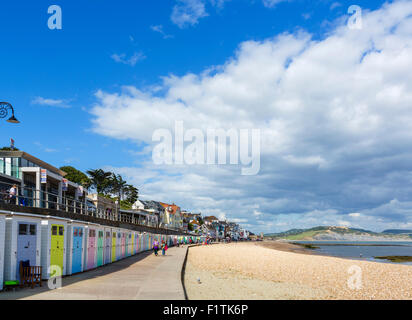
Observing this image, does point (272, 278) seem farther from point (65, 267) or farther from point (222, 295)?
point (65, 267)

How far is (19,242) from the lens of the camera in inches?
573

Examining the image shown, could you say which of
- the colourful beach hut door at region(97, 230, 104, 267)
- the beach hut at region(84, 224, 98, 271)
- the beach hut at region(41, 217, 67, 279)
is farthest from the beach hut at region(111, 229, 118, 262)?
the beach hut at region(41, 217, 67, 279)

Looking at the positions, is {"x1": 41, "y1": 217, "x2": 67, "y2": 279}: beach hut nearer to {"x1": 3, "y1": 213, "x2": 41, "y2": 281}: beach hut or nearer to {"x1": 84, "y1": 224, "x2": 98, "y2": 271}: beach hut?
{"x1": 3, "y1": 213, "x2": 41, "y2": 281}: beach hut

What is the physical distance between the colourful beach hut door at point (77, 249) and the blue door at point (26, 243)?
328 centimetres

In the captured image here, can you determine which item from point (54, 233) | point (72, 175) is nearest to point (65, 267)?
point (54, 233)

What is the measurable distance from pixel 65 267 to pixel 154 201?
10700cm

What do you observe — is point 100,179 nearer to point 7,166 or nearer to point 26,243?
point 7,166

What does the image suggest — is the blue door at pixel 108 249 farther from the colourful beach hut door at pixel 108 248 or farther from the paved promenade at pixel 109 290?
the paved promenade at pixel 109 290

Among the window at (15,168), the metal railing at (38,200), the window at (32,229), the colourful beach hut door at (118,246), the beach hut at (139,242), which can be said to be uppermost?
the window at (15,168)

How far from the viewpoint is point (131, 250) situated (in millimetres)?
34000

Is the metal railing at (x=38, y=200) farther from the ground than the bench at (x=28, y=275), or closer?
farther from the ground

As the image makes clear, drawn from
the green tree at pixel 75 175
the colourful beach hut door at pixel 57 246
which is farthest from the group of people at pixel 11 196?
the green tree at pixel 75 175

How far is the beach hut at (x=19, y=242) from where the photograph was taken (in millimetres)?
13867

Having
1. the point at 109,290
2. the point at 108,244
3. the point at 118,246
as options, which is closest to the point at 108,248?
the point at 108,244
